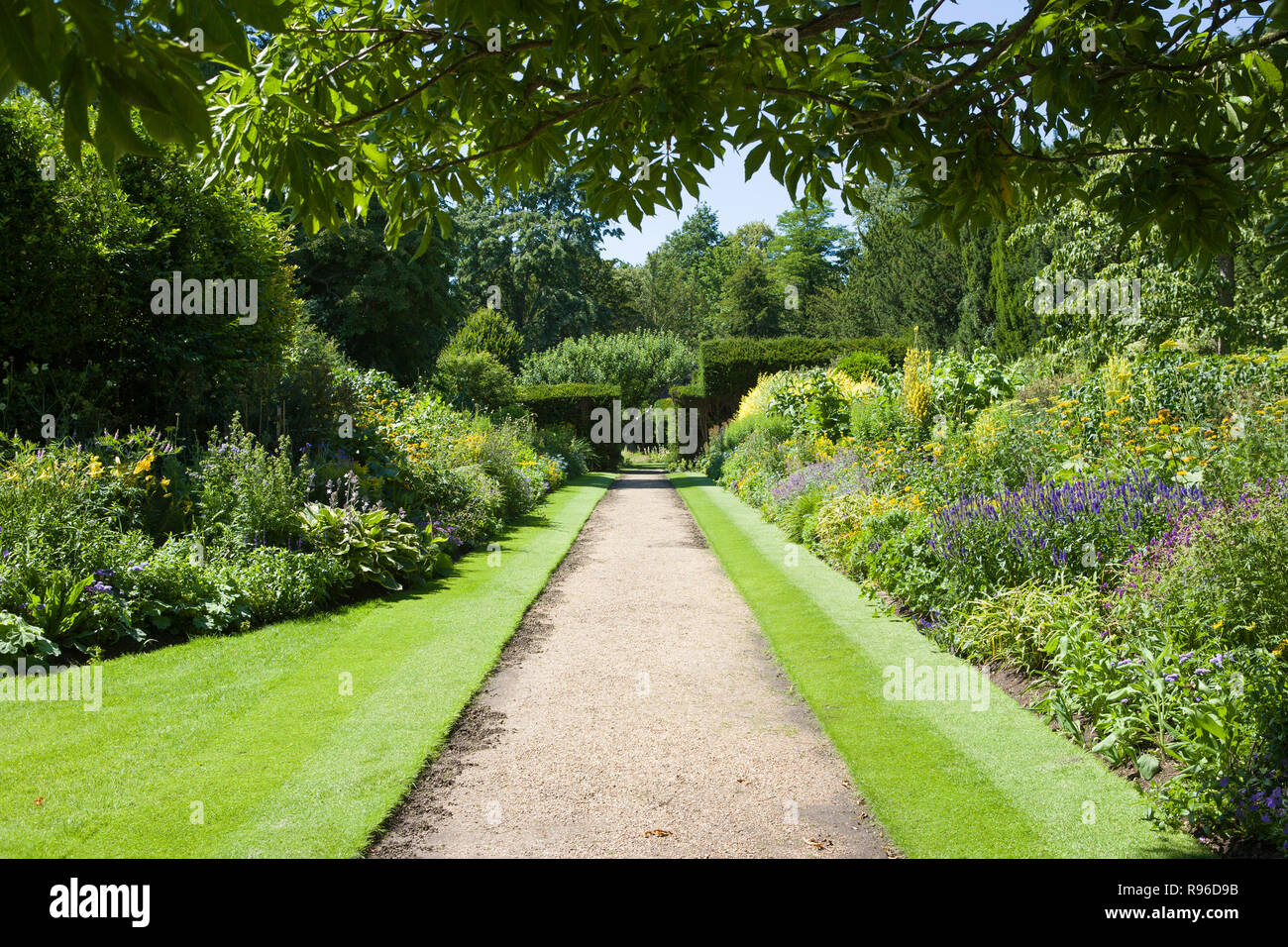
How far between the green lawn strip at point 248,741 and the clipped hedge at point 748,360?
74.5 ft

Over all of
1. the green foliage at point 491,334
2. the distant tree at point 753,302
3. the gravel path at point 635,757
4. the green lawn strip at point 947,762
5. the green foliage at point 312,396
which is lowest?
the gravel path at point 635,757

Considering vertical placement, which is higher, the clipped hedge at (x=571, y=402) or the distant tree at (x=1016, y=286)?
the distant tree at (x=1016, y=286)

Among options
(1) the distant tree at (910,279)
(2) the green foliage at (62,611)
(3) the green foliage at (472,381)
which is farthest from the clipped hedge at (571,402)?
(2) the green foliage at (62,611)

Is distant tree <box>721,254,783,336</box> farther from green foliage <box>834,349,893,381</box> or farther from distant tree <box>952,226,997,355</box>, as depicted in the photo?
green foliage <box>834,349,893,381</box>

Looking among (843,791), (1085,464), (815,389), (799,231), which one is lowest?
(843,791)

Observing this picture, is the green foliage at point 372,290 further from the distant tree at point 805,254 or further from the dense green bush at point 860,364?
the distant tree at point 805,254

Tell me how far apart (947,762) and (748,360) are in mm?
25658

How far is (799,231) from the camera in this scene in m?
55.3

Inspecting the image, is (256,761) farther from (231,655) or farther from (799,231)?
(799,231)

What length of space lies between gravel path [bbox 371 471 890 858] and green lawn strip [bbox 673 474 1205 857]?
18cm

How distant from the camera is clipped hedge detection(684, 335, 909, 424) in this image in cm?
2948

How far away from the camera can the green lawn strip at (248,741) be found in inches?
145
